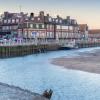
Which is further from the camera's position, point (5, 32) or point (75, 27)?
point (75, 27)

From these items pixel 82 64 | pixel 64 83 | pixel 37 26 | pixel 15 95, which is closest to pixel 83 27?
pixel 37 26

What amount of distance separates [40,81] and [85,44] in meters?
97.9

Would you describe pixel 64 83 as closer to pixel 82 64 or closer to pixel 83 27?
pixel 82 64

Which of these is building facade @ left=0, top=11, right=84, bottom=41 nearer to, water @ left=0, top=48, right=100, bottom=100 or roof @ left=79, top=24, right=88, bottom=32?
roof @ left=79, top=24, right=88, bottom=32

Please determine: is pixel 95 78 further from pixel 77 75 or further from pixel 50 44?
pixel 50 44

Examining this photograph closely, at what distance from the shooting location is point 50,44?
351ft

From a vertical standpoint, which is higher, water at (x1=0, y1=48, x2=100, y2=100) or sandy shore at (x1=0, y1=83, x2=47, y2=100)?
sandy shore at (x1=0, y1=83, x2=47, y2=100)

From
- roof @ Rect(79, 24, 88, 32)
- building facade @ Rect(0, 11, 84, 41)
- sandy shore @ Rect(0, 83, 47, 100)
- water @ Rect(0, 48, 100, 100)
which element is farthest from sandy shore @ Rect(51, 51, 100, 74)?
roof @ Rect(79, 24, 88, 32)

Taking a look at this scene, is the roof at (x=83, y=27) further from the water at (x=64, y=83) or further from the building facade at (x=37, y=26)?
the water at (x=64, y=83)

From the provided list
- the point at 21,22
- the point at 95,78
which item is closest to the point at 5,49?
the point at 95,78

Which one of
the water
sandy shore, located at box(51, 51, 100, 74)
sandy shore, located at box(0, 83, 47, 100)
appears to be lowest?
sandy shore, located at box(51, 51, 100, 74)

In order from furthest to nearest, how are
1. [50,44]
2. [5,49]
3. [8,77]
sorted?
1. [50,44]
2. [5,49]
3. [8,77]

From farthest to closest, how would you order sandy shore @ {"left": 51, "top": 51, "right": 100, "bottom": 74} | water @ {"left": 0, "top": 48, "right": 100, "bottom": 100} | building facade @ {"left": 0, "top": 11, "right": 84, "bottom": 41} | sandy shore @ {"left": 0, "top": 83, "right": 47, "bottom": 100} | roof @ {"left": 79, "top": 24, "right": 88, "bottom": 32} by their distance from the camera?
roof @ {"left": 79, "top": 24, "right": 88, "bottom": 32}, building facade @ {"left": 0, "top": 11, "right": 84, "bottom": 41}, sandy shore @ {"left": 51, "top": 51, "right": 100, "bottom": 74}, water @ {"left": 0, "top": 48, "right": 100, "bottom": 100}, sandy shore @ {"left": 0, "top": 83, "right": 47, "bottom": 100}

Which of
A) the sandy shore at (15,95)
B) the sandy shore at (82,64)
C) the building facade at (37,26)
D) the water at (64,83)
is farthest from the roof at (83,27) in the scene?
the sandy shore at (15,95)
